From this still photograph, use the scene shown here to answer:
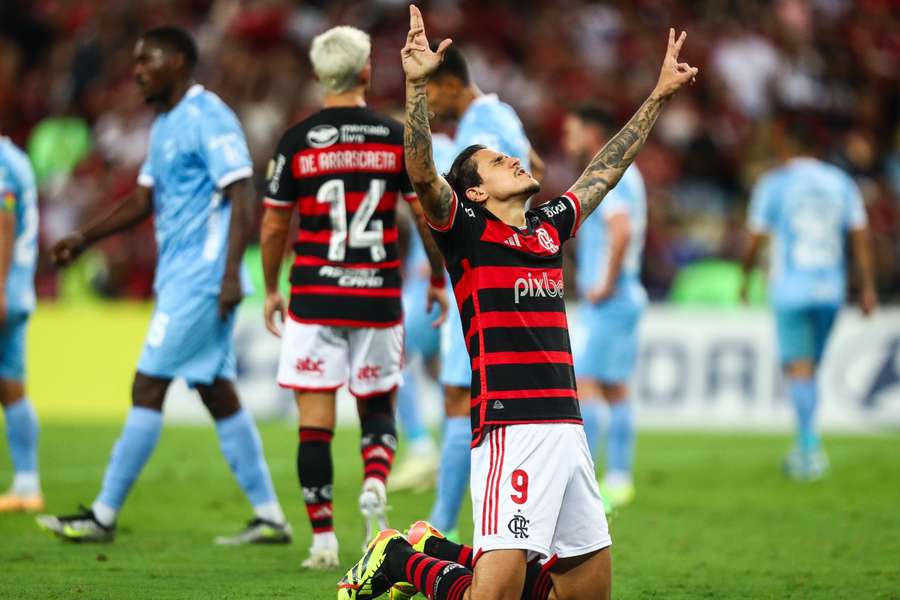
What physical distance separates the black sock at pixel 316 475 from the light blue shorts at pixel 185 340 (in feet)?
3.19

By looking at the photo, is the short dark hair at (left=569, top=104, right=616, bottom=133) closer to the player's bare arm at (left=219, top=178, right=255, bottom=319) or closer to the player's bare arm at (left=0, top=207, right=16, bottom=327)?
the player's bare arm at (left=219, top=178, right=255, bottom=319)

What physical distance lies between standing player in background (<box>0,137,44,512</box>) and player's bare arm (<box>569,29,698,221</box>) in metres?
4.32

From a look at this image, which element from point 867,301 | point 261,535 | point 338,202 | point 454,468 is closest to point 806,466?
point 867,301

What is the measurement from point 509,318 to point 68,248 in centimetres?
337

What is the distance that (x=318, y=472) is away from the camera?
21.5 feet

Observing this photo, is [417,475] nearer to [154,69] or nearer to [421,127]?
[154,69]

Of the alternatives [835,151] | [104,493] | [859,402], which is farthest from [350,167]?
[835,151]

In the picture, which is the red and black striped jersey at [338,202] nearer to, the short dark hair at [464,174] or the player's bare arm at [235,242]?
the player's bare arm at [235,242]

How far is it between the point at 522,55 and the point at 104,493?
13459mm

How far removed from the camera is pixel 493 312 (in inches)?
201

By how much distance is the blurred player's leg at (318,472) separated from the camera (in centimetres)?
650

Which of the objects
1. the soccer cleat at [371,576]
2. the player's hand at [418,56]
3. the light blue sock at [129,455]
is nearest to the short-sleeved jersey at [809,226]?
the light blue sock at [129,455]

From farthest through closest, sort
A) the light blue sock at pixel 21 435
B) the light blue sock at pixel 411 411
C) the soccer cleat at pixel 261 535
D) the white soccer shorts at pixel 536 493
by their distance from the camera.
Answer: the light blue sock at pixel 411 411, the light blue sock at pixel 21 435, the soccer cleat at pixel 261 535, the white soccer shorts at pixel 536 493

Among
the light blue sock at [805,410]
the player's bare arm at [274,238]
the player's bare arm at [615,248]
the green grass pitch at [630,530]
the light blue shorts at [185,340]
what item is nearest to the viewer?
the green grass pitch at [630,530]
